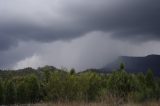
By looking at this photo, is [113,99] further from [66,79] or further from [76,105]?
[66,79]

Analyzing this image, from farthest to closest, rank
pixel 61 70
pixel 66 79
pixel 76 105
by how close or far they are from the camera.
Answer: pixel 61 70
pixel 66 79
pixel 76 105

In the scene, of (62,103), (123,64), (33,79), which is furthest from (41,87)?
(62,103)

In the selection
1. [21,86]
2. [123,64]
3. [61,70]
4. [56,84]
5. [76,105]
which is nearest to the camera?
[76,105]

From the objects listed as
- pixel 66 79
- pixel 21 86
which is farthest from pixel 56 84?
pixel 21 86

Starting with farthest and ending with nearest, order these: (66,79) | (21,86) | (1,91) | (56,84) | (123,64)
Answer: (21,86) → (1,91) → (123,64) → (66,79) → (56,84)

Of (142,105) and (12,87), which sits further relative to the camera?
(12,87)

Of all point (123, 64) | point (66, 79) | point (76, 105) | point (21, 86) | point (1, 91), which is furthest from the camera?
point (21, 86)

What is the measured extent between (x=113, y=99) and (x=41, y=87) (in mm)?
46867

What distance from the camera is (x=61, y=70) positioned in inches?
1451

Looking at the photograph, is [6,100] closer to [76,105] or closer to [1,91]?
[1,91]

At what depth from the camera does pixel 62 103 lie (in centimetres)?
1247

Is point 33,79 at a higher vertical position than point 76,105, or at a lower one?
higher

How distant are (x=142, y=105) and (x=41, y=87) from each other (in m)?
47.0

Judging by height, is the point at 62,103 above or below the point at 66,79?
below
